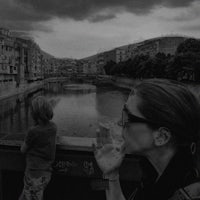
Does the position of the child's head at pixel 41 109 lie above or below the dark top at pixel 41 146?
above

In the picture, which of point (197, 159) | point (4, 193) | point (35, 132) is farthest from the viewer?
point (4, 193)

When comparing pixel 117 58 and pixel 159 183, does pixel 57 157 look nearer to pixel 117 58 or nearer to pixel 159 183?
pixel 159 183

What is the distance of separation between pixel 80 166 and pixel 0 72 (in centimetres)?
3698

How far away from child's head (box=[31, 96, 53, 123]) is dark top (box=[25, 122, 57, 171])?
0.08 m

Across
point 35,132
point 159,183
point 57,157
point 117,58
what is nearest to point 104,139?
point 159,183

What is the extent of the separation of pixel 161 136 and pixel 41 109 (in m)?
1.27

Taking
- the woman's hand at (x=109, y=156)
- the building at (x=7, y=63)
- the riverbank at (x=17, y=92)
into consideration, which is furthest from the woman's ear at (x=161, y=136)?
the building at (x=7, y=63)

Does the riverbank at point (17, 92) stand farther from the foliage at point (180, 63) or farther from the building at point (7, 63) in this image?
the foliage at point (180, 63)

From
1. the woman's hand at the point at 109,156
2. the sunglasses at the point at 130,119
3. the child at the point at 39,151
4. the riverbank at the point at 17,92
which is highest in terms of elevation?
the sunglasses at the point at 130,119

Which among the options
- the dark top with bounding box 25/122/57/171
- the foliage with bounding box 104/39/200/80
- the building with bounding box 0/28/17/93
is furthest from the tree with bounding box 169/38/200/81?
the dark top with bounding box 25/122/57/171

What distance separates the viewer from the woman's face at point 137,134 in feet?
2.81

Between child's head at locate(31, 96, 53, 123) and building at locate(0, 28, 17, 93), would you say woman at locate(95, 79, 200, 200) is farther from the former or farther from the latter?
building at locate(0, 28, 17, 93)

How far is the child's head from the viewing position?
1.95 m

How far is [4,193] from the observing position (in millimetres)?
2398
